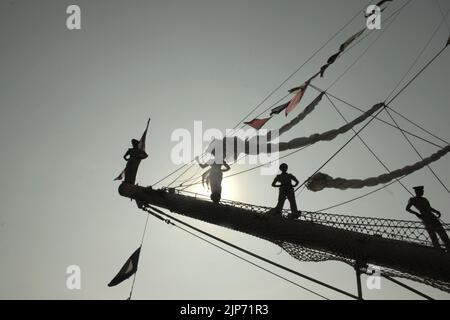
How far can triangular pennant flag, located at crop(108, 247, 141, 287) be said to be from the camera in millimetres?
8172

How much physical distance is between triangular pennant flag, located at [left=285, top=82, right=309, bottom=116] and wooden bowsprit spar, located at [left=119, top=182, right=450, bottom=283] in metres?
3.10

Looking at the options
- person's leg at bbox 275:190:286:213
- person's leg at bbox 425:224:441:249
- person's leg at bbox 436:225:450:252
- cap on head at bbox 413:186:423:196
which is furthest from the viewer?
cap on head at bbox 413:186:423:196

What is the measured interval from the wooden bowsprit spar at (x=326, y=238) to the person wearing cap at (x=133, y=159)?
1.67 meters

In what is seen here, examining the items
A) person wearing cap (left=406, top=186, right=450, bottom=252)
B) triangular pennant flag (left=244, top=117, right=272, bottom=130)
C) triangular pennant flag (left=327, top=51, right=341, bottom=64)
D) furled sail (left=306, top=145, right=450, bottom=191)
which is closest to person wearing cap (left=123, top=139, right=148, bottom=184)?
triangular pennant flag (left=244, top=117, right=272, bottom=130)

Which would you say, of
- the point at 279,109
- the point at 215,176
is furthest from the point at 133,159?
the point at 279,109

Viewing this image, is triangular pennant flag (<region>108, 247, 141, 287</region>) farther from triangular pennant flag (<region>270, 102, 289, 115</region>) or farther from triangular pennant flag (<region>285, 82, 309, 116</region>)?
triangular pennant flag (<region>285, 82, 309, 116</region>)

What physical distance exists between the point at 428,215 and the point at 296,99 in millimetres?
4101

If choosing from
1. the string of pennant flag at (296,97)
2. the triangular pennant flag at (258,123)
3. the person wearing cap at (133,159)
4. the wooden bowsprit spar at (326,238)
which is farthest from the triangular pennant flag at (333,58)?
the person wearing cap at (133,159)

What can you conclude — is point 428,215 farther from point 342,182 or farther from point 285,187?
point 285,187

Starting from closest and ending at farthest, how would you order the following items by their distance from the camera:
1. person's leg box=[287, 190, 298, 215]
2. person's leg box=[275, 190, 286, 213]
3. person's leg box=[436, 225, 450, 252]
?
1. person's leg box=[436, 225, 450, 252]
2. person's leg box=[287, 190, 298, 215]
3. person's leg box=[275, 190, 286, 213]

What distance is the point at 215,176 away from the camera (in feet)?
27.3
